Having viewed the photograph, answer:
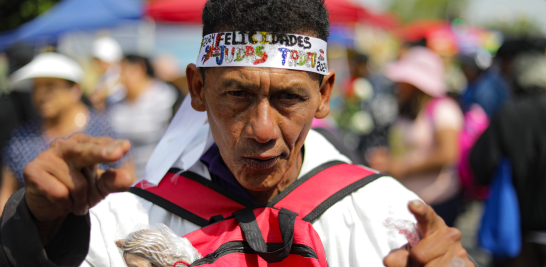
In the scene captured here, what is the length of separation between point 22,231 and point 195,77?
0.88m

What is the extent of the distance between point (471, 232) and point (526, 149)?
4.63m

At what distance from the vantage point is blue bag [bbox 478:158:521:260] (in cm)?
349

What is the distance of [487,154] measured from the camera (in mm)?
3652

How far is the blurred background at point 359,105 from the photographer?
3.76 m

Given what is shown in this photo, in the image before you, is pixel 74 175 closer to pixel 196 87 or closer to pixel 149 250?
pixel 149 250

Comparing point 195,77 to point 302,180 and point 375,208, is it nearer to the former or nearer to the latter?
point 302,180

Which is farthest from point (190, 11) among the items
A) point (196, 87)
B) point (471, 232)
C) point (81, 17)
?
point (196, 87)


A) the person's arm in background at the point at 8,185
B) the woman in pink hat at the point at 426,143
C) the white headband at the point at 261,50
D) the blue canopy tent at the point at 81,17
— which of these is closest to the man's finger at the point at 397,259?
the white headband at the point at 261,50

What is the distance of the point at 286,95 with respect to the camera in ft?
5.65

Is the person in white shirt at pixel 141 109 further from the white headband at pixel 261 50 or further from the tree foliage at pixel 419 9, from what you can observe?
the tree foliage at pixel 419 9

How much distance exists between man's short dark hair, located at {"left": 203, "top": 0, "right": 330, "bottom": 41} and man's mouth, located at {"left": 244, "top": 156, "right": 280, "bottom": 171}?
0.49 m

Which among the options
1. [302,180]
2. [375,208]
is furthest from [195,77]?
[375,208]

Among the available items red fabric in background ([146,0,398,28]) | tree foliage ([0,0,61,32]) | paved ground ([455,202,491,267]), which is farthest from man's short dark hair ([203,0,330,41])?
tree foliage ([0,0,61,32])

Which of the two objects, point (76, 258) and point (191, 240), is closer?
point (76, 258)
